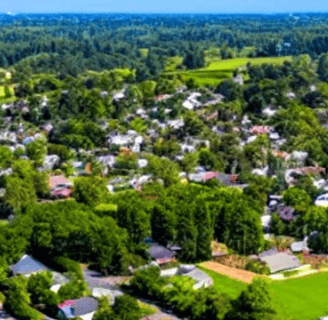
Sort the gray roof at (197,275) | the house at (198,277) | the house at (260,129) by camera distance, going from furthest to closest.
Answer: the house at (260,129) < the gray roof at (197,275) < the house at (198,277)

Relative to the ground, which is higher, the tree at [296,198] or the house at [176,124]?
the tree at [296,198]

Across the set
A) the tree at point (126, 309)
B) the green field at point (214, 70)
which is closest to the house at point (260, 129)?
the green field at point (214, 70)

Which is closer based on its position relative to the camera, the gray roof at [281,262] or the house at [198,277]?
the house at [198,277]

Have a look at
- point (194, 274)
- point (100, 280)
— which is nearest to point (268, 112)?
point (194, 274)

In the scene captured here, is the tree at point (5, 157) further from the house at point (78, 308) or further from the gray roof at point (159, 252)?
the house at point (78, 308)

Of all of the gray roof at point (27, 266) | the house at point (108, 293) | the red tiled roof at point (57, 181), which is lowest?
the red tiled roof at point (57, 181)
